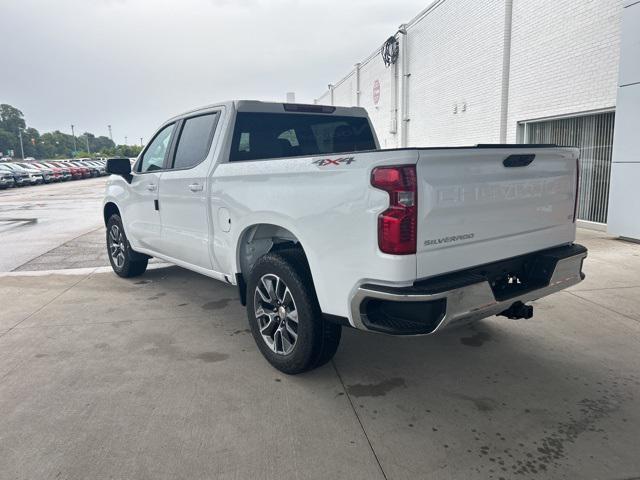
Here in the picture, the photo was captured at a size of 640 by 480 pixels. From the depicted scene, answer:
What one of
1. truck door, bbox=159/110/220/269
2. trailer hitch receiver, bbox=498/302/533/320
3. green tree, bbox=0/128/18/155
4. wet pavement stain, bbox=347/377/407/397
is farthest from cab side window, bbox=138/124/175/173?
green tree, bbox=0/128/18/155

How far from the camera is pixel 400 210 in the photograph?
8.60ft

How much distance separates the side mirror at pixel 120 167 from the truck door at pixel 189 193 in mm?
969

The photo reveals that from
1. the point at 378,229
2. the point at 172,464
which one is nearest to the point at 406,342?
the point at 378,229

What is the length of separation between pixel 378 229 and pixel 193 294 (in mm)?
3709

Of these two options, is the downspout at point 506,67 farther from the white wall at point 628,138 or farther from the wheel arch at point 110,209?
the wheel arch at point 110,209

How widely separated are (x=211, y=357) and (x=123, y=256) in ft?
10.3

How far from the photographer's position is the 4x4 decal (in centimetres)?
284

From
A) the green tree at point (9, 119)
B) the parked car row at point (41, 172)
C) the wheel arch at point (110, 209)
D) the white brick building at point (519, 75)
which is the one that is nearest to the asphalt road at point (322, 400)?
the wheel arch at point (110, 209)

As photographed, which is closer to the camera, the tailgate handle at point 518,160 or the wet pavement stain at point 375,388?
the tailgate handle at point 518,160

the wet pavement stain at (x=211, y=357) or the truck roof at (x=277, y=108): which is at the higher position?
the truck roof at (x=277, y=108)

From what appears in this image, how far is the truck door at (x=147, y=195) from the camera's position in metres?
5.33

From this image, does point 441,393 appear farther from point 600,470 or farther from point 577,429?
point 600,470

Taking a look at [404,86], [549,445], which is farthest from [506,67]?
[549,445]

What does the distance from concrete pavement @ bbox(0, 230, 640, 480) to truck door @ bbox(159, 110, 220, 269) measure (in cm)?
72
